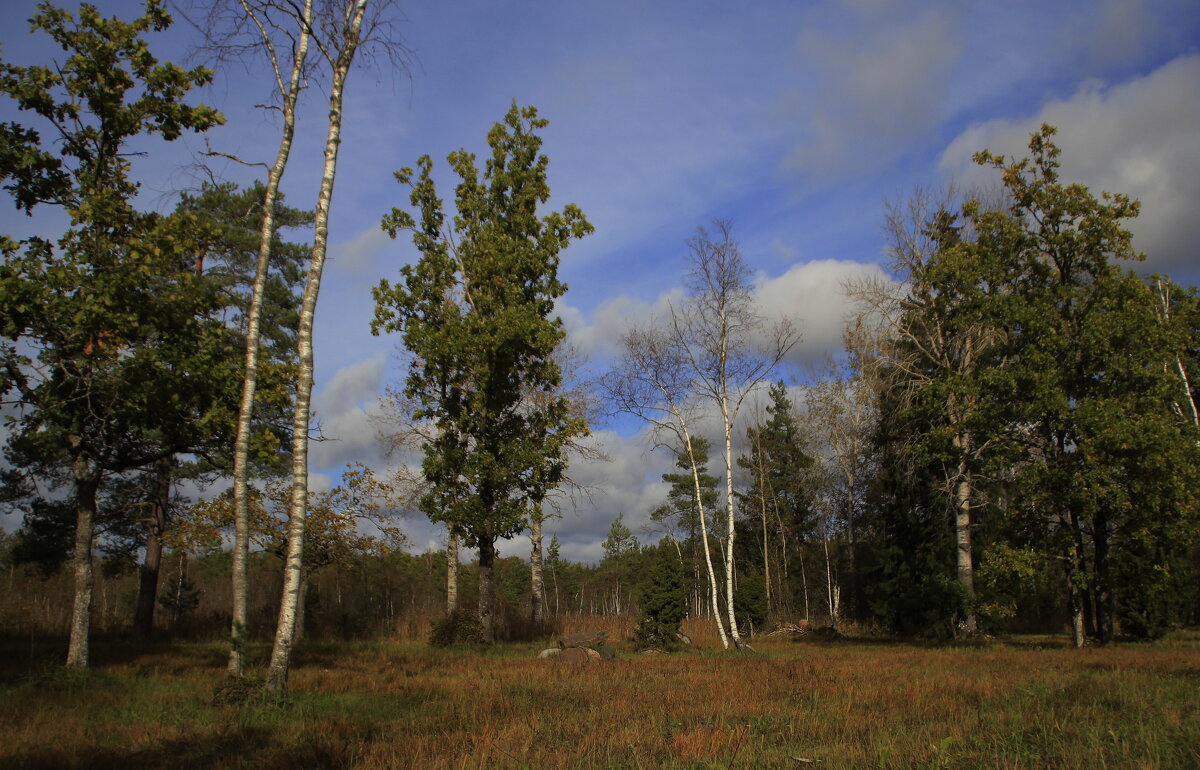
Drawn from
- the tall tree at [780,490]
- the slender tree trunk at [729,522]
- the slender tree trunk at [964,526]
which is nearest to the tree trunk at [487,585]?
the slender tree trunk at [729,522]

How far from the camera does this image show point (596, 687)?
11.1 metres

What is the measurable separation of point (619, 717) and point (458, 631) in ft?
48.3

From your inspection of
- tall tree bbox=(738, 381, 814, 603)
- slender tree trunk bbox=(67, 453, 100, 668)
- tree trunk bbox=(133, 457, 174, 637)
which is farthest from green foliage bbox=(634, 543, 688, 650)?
tall tree bbox=(738, 381, 814, 603)

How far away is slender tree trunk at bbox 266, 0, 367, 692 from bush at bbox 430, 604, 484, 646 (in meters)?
11.4

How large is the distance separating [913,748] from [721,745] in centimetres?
183

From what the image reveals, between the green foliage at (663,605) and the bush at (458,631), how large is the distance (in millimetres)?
5422

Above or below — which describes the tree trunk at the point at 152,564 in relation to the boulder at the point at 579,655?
above

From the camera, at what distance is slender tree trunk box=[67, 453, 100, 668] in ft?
39.2

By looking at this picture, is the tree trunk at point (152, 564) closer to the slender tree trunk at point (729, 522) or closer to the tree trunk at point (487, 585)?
the tree trunk at point (487, 585)

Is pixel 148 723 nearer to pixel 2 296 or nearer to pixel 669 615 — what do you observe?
Result: pixel 2 296

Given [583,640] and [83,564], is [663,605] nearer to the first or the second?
[583,640]

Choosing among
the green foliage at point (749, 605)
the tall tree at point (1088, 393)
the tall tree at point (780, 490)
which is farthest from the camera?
the tall tree at point (780, 490)

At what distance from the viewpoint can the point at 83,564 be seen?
1231cm

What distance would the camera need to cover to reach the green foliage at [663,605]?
67.5 ft
